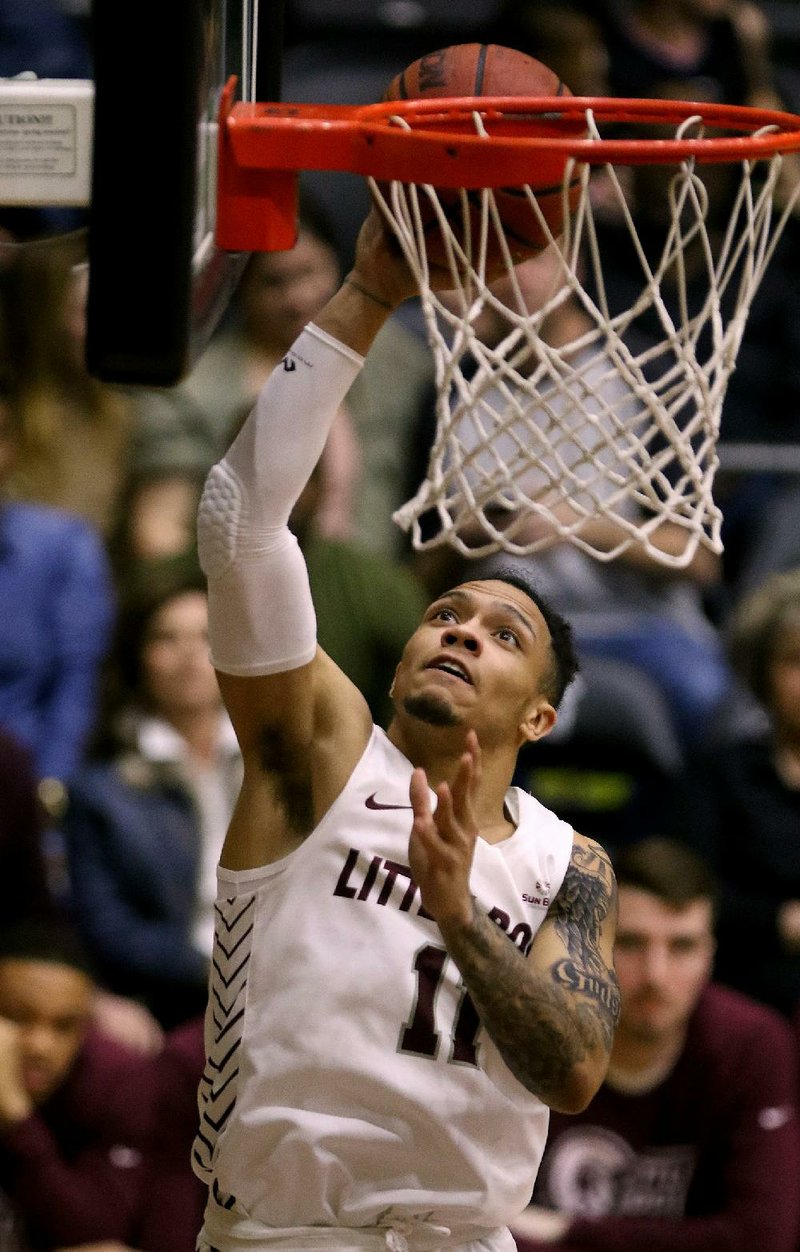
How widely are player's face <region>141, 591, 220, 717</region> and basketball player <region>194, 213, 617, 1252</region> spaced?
7.56ft

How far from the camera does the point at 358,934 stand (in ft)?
10.5

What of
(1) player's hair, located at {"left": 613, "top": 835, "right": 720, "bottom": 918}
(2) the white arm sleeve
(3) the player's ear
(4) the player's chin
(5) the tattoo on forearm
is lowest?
(1) player's hair, located at {"left": 613, "top": 835, "right": 720, "bottom": 918}

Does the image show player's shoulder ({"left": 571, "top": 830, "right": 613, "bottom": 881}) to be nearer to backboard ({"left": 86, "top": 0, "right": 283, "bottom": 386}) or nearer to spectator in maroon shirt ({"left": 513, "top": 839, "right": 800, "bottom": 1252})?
backboard ({"left": 86, "top": 0, "right": 283, "bottom": 386})

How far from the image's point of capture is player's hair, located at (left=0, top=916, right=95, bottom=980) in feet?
16.4

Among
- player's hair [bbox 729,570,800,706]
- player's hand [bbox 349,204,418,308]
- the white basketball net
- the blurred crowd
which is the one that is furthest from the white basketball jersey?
player's hair [bbox 729,570,800,706]

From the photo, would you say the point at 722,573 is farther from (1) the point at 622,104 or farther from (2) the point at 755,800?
(1) the point at 622,104

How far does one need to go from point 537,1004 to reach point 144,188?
4.41ft

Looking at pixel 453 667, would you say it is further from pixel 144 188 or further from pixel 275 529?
pixel 144 188

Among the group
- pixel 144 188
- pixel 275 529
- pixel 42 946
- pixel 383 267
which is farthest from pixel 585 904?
pixel 42 946

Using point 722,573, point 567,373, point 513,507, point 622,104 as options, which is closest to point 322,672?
point 513,507

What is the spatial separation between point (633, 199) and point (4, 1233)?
3.83 metres

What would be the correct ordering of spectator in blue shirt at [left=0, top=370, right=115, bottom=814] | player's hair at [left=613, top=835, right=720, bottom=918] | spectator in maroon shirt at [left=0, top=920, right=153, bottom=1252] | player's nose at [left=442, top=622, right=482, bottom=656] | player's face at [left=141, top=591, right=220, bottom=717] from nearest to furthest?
player's nose at [left=442, top=622, right=482, bottom=656] → spectator in maroon shirt at [left=0, top=920, right=153, bottom=1252] → player's hair at [left=613, top=835, right=720, bottom=918] → player's face at [left=141, top=591, right=220, bottom=717] → spectator in blue shirt at [left=0, top=370, right=115, bottom=814]

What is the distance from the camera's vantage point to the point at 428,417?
630 centimetres

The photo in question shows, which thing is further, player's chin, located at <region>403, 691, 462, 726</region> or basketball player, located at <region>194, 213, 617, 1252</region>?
player's chin, located at <region>403, 691, 462, 726</region>
